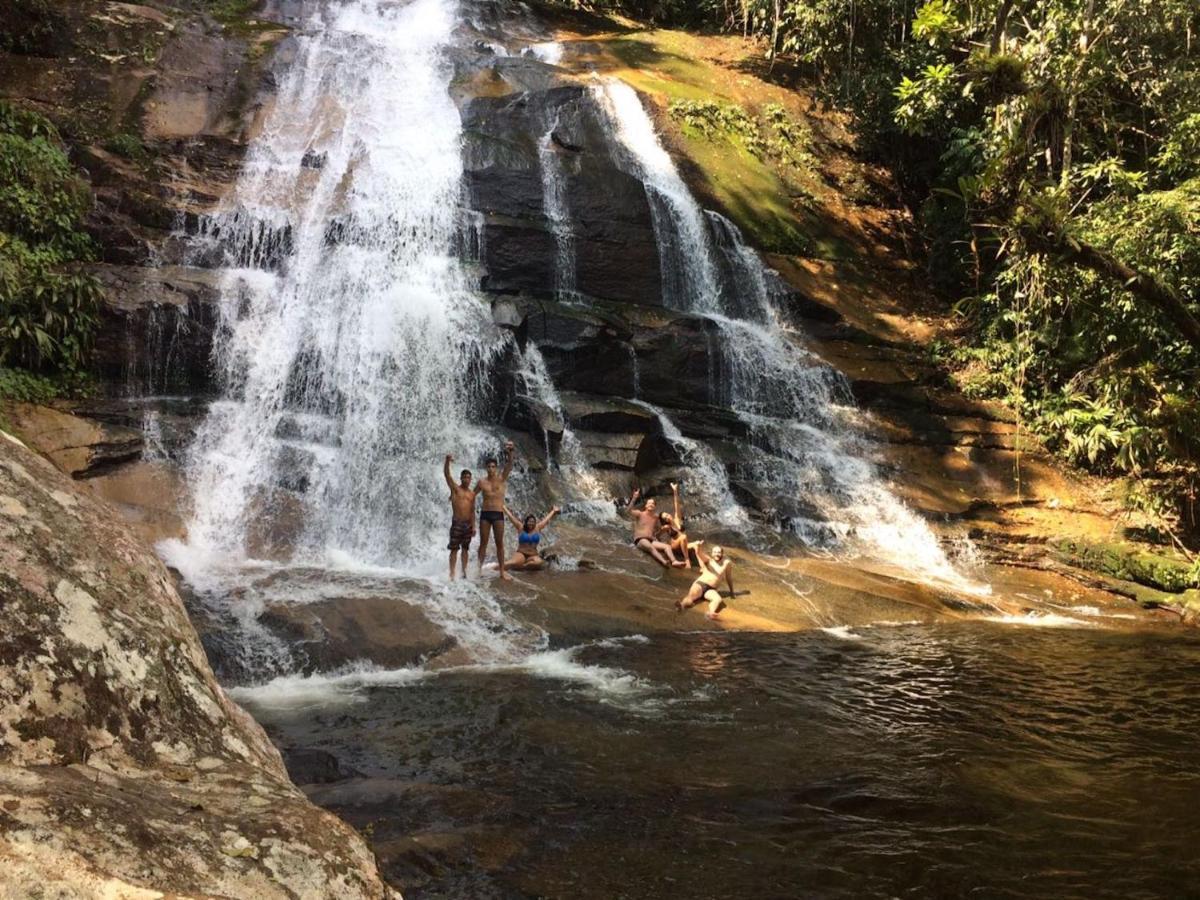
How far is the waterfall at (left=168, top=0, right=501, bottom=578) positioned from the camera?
12.0 meters

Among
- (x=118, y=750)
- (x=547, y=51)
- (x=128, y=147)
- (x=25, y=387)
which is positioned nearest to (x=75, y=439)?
(x=25, y=387)

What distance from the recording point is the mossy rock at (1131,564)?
12.8m

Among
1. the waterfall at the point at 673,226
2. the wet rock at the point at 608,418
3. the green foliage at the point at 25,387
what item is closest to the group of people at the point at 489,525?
the wet rock at the point at 608,418

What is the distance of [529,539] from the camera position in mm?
10867

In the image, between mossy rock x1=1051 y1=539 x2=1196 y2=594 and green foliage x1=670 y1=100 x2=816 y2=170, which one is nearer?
mossy rock x1=1051 y1=539 x2=1196 y2=594

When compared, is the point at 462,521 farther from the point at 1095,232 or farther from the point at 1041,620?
the point at 1095,232

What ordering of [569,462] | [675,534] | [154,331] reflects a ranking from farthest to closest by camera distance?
[569,462], [154,331], [675,534]

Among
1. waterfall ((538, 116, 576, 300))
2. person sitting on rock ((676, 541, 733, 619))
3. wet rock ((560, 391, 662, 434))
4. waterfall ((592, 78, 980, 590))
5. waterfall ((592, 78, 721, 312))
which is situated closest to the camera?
person sitting on rock ((676, 541, 733, 619))

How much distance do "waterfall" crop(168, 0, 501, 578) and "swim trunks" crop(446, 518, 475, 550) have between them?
4.07 feet

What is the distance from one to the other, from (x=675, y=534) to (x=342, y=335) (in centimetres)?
648

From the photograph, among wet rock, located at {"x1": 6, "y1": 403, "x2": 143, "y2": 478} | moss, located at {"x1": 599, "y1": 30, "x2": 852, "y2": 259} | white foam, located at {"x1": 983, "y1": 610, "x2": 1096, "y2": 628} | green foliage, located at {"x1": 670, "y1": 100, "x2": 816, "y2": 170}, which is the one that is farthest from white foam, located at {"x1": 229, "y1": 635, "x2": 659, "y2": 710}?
green foliage, located at {"x1": 670, "y1": 100, "x2": 816, "y2": 170}

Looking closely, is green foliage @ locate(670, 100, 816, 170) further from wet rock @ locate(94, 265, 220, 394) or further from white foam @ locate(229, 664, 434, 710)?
white foam @ locate(229, 664, 434, 710)

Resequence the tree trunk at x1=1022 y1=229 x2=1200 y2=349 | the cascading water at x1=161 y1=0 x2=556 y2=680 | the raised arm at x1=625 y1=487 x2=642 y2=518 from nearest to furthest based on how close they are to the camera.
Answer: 1. the tree trunk at x1=1022 y1=229 x2=1200 y2=349
2. the cascading water at x1=161 y1=0 x2=556 y2=680
3. the raised arm at x1=625 y1=487 x2=642 y2=518

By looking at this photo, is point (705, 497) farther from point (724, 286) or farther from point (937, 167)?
point (937, 167)
